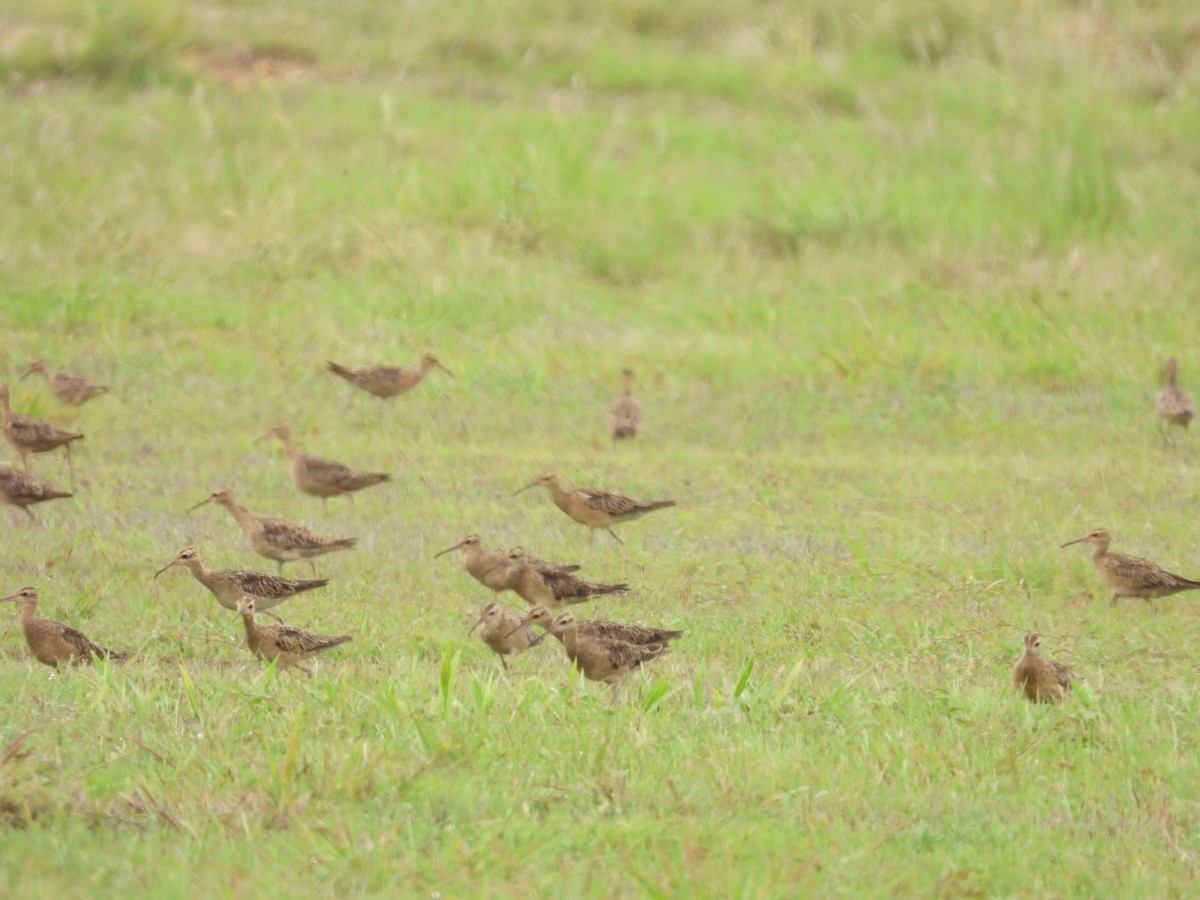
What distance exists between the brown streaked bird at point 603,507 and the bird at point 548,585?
1.57 meters

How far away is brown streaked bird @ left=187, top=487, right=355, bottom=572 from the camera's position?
10828mm

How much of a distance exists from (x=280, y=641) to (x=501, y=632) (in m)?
1.04

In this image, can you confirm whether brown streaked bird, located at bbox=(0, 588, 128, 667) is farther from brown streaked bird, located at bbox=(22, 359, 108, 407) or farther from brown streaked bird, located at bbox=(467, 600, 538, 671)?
brown streaked bird, located at bbox=(22, 359, 108, 407)

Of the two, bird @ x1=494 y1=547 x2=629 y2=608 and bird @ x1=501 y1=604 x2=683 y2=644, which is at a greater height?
bird @ x1=501 y1=604 x2=683 y2=644

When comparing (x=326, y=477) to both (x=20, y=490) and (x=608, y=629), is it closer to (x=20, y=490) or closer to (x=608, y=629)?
(x=20, y=490)

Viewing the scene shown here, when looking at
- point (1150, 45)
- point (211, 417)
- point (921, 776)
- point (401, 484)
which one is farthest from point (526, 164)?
point (921, 776)

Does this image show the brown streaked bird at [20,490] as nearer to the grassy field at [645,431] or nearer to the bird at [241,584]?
the grassy field at [645,431]

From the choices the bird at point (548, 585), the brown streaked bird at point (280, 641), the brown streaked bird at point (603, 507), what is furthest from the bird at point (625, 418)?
the brown streaked bird at point (280, 641)

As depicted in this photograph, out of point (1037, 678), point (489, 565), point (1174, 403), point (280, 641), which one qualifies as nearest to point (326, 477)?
point (489, 565)

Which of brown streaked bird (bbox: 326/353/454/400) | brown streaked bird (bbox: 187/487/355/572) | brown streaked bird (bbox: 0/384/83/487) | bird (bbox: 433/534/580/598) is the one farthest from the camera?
brown streaked bird (bbox: 326/353/454/400)

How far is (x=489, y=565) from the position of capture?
1034 centimetres

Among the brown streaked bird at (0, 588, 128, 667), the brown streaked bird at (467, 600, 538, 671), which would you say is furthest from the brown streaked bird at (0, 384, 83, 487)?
the brown streaked bird at (467, 600, 538, 671)

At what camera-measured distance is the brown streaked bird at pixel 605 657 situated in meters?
8.55

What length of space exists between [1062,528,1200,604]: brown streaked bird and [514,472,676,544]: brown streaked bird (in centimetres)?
267
